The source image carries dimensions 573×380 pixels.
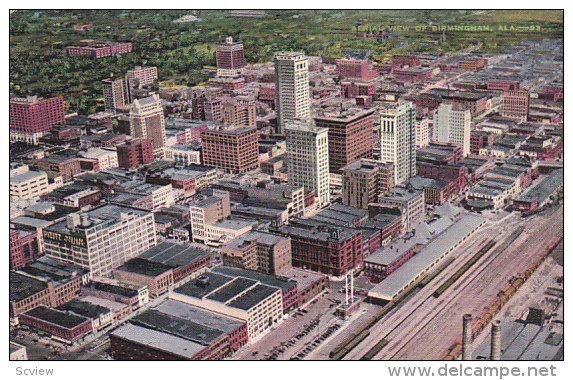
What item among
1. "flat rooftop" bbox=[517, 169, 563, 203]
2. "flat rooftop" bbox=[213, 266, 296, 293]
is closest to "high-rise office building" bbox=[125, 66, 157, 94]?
"flat rooftop" bbox=[213, 266, 296, 293]

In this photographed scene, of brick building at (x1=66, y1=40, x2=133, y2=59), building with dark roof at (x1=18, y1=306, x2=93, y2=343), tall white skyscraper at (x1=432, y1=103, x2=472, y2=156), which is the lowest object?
building with dark roof at (x1=18, y1=306, x2=93, y2=343)

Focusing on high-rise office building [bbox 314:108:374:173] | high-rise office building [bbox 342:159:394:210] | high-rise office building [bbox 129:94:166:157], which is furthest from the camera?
high-rise office building [bbox 129:94:166:157]

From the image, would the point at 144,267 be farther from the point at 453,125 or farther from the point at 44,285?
the point at 453,125

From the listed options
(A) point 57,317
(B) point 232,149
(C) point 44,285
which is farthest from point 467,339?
(B) point 232,149

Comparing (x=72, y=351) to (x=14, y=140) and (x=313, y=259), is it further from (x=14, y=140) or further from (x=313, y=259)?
(x=14, y=140)

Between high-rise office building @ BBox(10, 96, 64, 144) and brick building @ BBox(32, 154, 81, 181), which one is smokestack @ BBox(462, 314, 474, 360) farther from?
high-rise office building @ BBox(10, 96, 64, 144)

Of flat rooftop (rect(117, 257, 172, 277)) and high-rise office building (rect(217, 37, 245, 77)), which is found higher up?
high-rise office building (rect(217, 37, 245, 77))

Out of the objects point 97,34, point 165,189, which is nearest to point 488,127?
point 165,189
